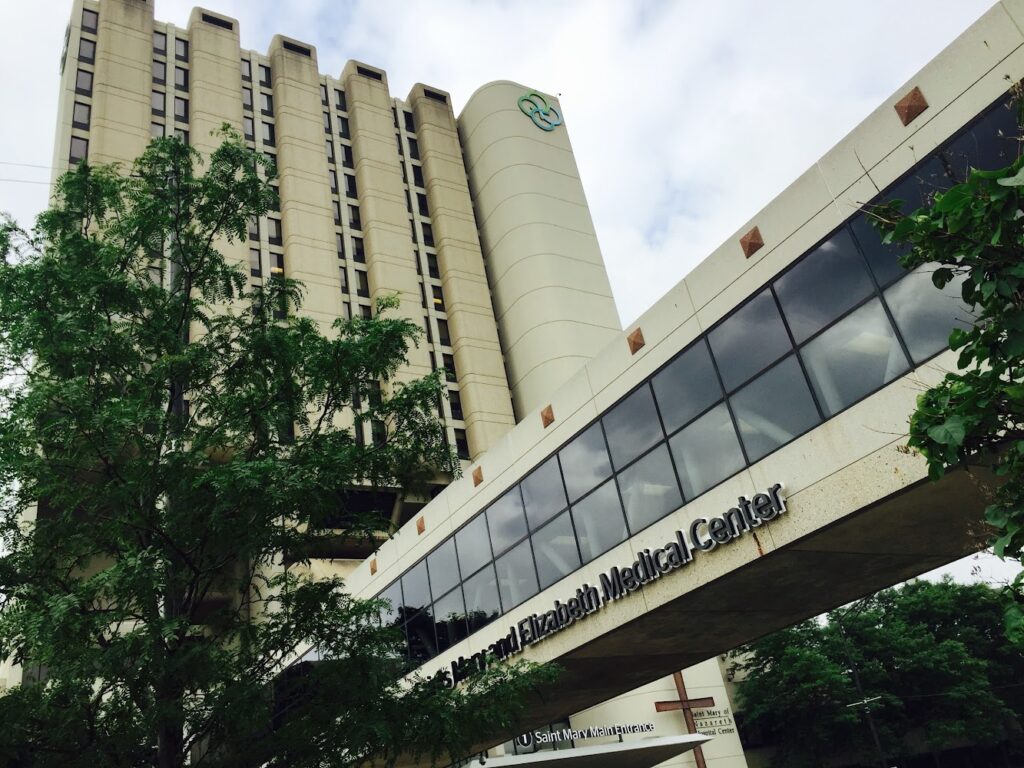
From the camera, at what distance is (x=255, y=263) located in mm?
50219

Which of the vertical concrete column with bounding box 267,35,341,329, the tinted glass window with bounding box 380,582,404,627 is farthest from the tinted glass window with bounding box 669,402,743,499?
the vertical concrete column with bounding box 267,35,341,329

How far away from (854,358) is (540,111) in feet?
178

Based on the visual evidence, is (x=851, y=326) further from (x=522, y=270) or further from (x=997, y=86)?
(x=522, y=270)

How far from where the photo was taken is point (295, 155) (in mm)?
54406

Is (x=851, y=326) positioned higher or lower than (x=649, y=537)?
higher

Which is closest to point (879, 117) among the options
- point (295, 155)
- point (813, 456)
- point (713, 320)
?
point (713, 320)

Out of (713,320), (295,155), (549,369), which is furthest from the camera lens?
(295,155)

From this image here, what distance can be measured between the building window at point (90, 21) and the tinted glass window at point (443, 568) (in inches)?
1884

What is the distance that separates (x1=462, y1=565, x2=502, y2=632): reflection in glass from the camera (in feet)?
64.4

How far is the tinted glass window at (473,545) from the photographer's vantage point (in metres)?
20.4

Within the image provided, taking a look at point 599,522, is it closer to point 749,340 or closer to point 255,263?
point 749,340

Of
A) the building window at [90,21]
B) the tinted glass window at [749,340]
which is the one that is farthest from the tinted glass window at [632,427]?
the building window at [90,21]

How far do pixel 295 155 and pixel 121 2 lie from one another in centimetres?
1510

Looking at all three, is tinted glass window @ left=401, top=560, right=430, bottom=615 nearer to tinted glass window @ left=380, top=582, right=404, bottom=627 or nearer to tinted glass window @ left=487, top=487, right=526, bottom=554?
tinted glass window @ left=380, top=582, right=404, bottom=627
